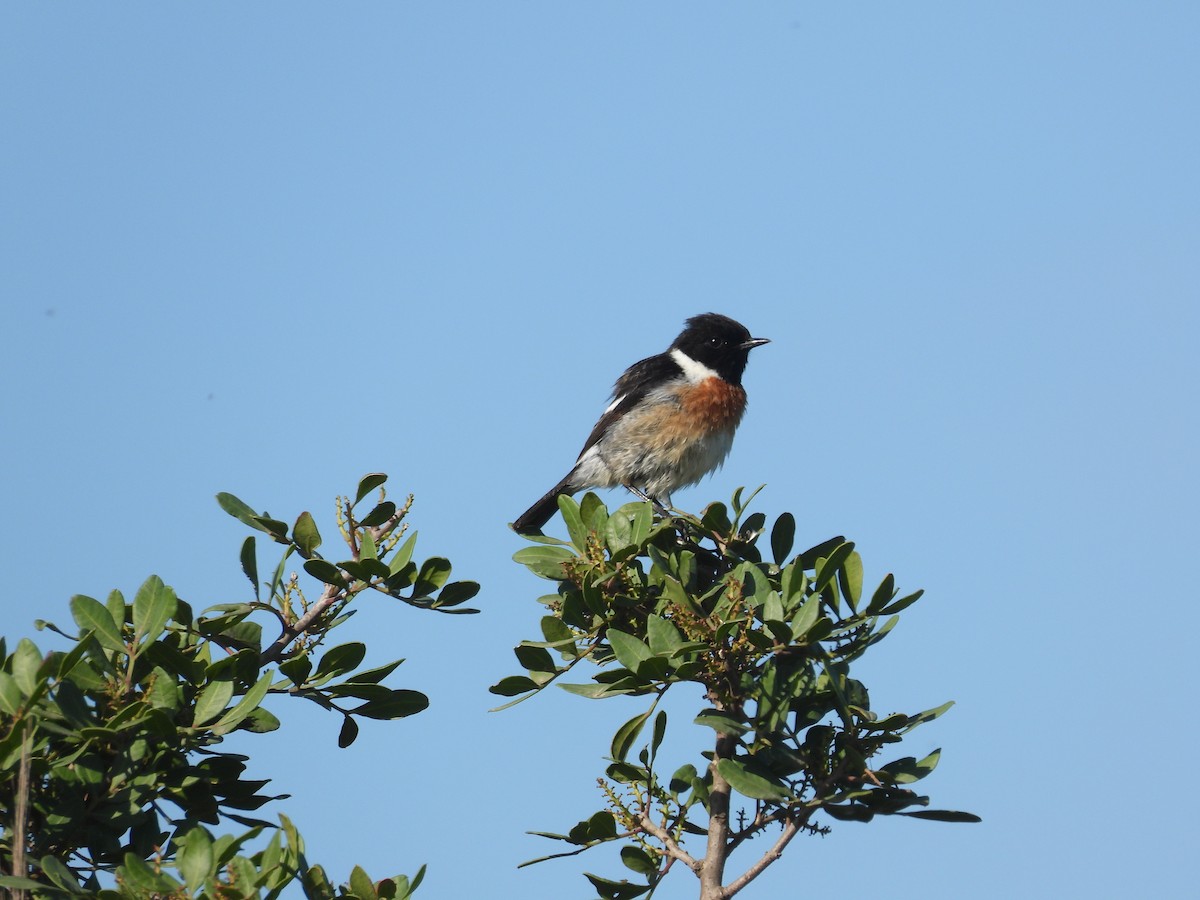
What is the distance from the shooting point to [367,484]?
3.53 meters

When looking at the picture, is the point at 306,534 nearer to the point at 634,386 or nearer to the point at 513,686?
the point at 513,686

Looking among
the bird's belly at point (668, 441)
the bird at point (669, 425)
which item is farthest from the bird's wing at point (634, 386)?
the bird's belly at point (668, 441)

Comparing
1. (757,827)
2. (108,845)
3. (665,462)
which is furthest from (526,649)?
(665,462)

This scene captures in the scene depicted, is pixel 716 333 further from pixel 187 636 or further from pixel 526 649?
pixel 187 636

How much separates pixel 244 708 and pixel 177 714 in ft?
0.49

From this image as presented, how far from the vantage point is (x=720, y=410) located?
830 centimetres

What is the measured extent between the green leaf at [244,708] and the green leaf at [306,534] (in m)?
0.50

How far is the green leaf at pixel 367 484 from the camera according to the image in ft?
11.6

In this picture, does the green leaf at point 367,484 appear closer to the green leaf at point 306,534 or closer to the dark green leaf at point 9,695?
the green leaf at point 306,534

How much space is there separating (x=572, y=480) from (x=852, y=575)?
16.3 feet

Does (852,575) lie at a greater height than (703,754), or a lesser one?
greater

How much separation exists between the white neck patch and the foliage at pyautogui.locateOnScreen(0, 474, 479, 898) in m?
5.15

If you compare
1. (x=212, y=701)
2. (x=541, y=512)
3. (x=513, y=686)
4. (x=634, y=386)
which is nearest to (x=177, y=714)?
(x=212, y=701)

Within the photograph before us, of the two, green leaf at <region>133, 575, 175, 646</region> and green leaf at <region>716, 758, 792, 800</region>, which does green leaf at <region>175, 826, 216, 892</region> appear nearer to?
green leaf at <region>133, 575, 175, 646</region>
